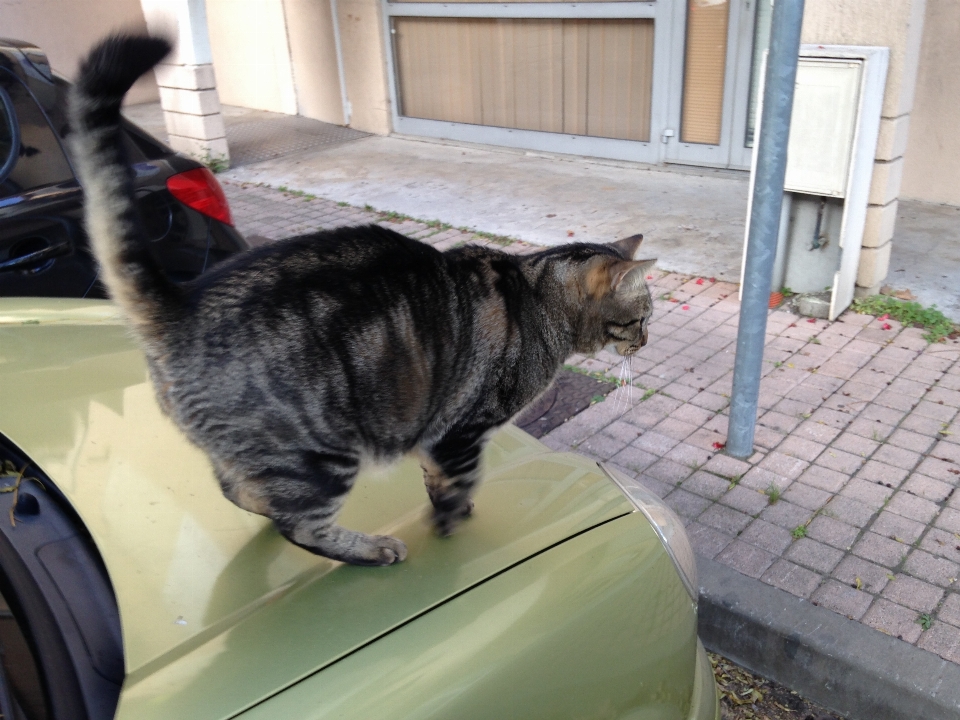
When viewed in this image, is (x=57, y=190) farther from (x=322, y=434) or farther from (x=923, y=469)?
(x=923, y=469)

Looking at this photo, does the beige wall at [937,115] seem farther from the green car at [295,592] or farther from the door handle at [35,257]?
the door handle at [35,257]

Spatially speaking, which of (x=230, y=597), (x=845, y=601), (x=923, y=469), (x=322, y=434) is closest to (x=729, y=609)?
(x=845, y=601)

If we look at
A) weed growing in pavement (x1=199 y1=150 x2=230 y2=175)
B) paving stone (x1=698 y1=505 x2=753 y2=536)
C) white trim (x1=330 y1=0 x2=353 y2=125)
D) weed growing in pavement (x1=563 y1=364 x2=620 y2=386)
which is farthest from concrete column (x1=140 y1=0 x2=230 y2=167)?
paving stone (x1=698 y1=505 x2=753 y2=536)

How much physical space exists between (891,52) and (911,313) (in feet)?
5.24

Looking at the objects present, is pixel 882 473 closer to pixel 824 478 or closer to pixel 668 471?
pixel 824 478

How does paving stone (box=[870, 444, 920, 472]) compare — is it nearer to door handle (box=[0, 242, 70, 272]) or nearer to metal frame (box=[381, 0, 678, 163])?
door handle (box=[0, 242, 70, 272])

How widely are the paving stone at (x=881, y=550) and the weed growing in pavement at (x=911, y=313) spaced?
2.03 meters

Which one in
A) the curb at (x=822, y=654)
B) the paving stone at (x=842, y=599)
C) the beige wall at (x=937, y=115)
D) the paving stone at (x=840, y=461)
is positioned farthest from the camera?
the beige wall at (x=937, y=115)

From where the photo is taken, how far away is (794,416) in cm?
437

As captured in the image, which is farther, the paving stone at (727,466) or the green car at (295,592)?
the paving stone at (727,466)

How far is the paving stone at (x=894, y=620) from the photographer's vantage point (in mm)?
3000

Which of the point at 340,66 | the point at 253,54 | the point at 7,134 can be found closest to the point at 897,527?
the point at 7,134

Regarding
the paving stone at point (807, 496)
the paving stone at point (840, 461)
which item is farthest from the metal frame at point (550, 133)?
the paving stone at point (807, 496)

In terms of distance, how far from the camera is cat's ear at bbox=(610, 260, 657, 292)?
261 cm
